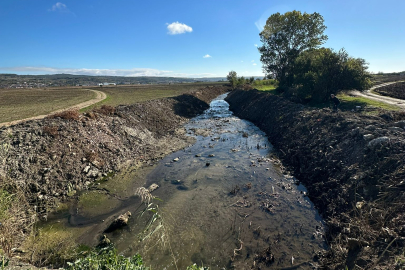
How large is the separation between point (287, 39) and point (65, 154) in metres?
47.4

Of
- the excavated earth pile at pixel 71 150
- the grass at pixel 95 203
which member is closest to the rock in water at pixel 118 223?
the grass at pixel 95 203

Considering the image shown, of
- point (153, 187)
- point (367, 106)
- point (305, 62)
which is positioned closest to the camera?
point (153, 187)

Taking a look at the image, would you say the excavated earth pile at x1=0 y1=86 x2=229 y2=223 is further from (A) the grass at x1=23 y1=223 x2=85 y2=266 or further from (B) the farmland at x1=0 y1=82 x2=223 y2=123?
(B) the farmland at x1=0 y1=82 x2=223 y2=123

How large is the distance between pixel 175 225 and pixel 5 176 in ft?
29.6

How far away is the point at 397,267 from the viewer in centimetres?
481

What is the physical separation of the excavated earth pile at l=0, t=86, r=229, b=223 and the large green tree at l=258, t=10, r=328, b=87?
34.8 metres

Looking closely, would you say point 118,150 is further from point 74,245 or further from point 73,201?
point 74,245

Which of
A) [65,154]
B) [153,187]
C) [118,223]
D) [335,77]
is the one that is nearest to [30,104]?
[65,154]

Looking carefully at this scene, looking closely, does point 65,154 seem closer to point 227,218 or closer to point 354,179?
point 227,218

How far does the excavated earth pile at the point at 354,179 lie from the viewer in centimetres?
612

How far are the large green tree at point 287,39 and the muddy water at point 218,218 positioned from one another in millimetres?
36058

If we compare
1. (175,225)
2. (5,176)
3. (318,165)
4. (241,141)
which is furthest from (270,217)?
(5,176)

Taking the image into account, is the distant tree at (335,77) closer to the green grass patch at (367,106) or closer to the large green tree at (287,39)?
Result: the green grass patch at (367,106)

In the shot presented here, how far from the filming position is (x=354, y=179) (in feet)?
31.6
